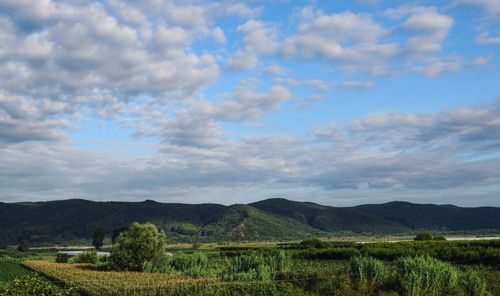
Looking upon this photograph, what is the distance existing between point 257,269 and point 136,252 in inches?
892

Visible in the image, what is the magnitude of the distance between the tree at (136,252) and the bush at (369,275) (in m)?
32.4

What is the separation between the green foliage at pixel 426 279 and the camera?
30.5m

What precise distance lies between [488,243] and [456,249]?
32.2ft

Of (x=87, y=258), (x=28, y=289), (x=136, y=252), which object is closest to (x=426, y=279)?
(x=28, y=289)

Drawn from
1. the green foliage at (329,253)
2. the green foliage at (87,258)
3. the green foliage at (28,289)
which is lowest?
the green foliage at (87,258)

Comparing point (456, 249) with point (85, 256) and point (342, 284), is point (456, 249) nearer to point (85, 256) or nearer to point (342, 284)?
point (342, 284)

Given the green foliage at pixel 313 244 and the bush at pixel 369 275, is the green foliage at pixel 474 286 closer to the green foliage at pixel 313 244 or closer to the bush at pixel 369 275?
the bush at pixel 369 275

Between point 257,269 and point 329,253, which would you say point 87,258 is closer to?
point 329,253

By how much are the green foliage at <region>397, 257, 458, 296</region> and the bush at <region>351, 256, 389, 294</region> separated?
3.79ft

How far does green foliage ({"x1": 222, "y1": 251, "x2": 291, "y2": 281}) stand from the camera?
127ft

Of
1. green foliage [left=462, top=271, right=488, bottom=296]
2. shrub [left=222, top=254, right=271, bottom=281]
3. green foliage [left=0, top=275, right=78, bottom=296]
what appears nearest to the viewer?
green foliage [left=0, top=275, right=78, bottom=296]

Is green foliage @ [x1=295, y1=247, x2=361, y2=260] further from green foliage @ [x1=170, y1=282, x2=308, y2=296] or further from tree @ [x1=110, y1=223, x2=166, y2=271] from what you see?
green foliage @ [x1=170, y1=282, x2=308, y2=296]

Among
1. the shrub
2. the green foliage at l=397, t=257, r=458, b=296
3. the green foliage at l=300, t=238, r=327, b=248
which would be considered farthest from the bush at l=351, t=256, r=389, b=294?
the green foliage at l=300, t=238, r=327, b=248

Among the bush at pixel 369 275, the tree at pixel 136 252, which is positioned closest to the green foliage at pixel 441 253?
the bush at pixel 369 275
